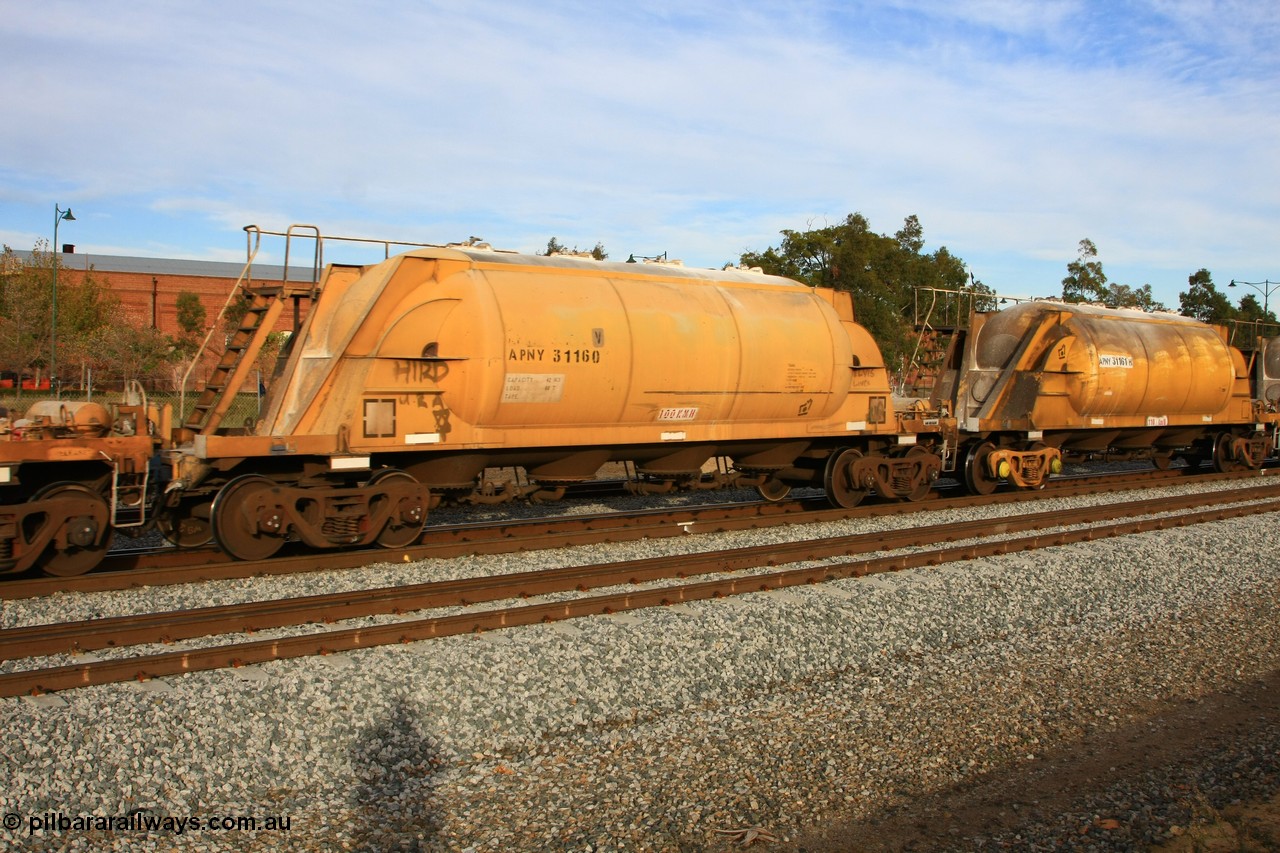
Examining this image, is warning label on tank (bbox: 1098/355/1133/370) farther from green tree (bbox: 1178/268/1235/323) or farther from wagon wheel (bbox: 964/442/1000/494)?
green tree (bbox: 1178/268/1235/323)

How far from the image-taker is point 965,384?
59.5 feet

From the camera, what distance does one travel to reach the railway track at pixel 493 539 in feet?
31.8

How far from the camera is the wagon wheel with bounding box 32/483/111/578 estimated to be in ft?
31.8

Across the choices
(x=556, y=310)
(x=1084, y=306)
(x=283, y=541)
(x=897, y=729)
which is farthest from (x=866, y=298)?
(x=897, y=729)

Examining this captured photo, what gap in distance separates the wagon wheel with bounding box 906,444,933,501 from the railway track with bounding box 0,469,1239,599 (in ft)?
0.93

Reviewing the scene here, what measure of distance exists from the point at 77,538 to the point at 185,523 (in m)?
1.42

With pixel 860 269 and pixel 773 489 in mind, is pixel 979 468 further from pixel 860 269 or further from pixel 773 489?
pixel 860 269

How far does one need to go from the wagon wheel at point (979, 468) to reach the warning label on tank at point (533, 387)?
8872 mm

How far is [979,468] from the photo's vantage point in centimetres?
1761

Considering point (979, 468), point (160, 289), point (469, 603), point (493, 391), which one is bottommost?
point (469, 603)

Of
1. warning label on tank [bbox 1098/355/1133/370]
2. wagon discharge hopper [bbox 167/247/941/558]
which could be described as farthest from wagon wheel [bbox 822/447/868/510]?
warning label on tank [bbox 1098/355/1133/370]

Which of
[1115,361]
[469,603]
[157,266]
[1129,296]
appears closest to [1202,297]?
[1129,296]

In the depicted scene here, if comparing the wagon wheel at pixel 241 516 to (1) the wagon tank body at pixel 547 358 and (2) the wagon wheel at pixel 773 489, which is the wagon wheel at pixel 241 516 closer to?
(1) the wagon tank body at pixel 547 358

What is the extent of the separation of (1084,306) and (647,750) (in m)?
16.5
